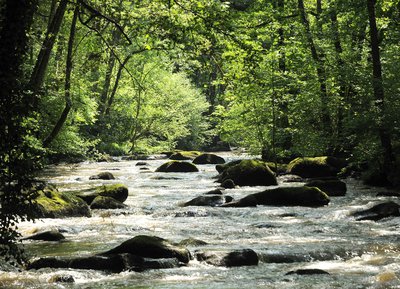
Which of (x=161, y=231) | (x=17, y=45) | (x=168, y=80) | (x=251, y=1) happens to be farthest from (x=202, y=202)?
(x=168, y=80)

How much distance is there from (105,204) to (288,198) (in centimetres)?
522

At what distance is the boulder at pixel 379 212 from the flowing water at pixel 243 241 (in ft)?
0.99

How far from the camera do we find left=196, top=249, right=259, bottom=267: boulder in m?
8.55

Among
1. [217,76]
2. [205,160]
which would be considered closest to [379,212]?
[217,76]

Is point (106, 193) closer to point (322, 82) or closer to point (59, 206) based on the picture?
point (59, 206)

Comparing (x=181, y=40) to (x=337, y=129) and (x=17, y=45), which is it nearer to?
(x=17, y=45)

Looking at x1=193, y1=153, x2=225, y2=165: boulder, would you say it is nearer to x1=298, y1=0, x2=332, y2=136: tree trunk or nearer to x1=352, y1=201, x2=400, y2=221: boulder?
x1=298, y1=0, x2=332, y2=136: tree trunk

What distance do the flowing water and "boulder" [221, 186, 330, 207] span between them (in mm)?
413

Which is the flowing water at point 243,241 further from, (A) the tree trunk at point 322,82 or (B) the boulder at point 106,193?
(A) the tree trunk at point 322,82

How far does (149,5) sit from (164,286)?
4.26 m

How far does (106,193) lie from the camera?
52.1 ft

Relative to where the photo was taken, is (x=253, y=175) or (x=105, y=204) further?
(x=253, y=175)

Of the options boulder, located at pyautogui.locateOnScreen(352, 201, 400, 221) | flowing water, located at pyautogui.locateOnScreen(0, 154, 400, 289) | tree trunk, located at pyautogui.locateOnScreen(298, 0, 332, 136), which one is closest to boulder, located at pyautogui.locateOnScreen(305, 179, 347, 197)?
flowing water, located at pyautogui.locateOnScreen(0, 154, 400, 289)

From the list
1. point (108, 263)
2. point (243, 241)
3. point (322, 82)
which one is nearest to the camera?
point (108, 263)
